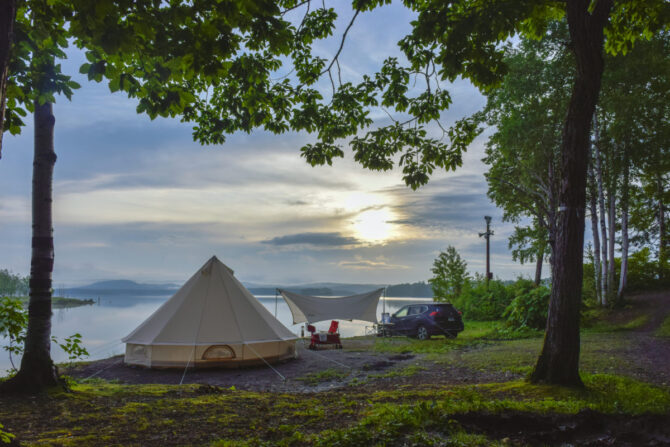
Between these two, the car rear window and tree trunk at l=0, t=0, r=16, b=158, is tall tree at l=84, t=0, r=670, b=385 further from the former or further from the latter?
the car rear window

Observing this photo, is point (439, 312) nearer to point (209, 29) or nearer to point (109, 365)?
point (109, 365)

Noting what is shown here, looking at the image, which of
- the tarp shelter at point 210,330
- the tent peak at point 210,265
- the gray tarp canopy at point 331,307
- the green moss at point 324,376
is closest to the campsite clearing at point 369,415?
the green moss at point 324,376

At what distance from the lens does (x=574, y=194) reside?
5.88 metres

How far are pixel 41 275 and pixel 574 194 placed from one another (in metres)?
7.84

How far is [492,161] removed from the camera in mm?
25719

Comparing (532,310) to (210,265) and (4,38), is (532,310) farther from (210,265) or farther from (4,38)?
(4,38)

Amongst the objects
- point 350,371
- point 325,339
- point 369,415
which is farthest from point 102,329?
point 369,415

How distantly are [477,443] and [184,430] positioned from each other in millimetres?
2971

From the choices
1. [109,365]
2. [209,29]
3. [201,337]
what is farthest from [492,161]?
[209,29]

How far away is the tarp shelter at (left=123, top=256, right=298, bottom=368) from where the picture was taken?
36.2 feet

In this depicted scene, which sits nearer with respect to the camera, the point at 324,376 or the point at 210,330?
the point at 324,376

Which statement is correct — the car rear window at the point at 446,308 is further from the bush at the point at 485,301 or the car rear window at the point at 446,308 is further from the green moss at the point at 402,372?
the bush at the point at 485,301

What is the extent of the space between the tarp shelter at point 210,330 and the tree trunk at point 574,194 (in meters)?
7.81

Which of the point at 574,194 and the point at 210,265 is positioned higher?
the point at 574,194
